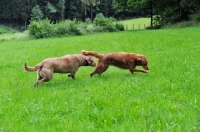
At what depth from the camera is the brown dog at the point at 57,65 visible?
896 centimetres

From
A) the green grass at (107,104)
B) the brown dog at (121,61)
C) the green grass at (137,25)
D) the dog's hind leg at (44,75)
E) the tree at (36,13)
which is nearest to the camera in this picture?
the green grass at (107,104)

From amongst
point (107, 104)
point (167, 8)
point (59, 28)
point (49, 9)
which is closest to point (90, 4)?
point (49, 9)

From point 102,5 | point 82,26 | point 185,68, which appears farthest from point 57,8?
point 185,68

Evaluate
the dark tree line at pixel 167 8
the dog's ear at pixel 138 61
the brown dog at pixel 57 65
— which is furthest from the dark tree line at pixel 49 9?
the dog's ear at pixel 138 61

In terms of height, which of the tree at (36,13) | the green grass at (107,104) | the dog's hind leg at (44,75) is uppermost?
the tree at (36,13)

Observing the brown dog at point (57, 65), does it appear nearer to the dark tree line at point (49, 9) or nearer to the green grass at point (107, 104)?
the green grass at point (107, 104)

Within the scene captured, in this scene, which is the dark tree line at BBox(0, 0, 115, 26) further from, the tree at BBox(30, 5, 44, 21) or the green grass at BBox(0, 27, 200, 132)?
the green grass at BBox(0, 27, 200, 132)

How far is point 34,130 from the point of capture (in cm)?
509

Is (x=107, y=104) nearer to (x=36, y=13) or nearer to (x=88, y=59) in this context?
(x=88, y=59)

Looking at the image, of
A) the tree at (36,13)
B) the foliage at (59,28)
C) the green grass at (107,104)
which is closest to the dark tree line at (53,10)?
the tree at (36,13)

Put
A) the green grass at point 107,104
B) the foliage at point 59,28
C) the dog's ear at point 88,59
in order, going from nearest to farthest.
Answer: the green grass at point 107,104 < the dog's ear at point 88,59 < the foliage at point 59,28

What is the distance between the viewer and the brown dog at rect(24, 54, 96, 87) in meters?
8.96

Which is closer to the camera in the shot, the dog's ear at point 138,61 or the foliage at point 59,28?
the dog's ear at point 138,61

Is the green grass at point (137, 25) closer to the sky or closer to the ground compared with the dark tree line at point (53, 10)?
closer to the ground
